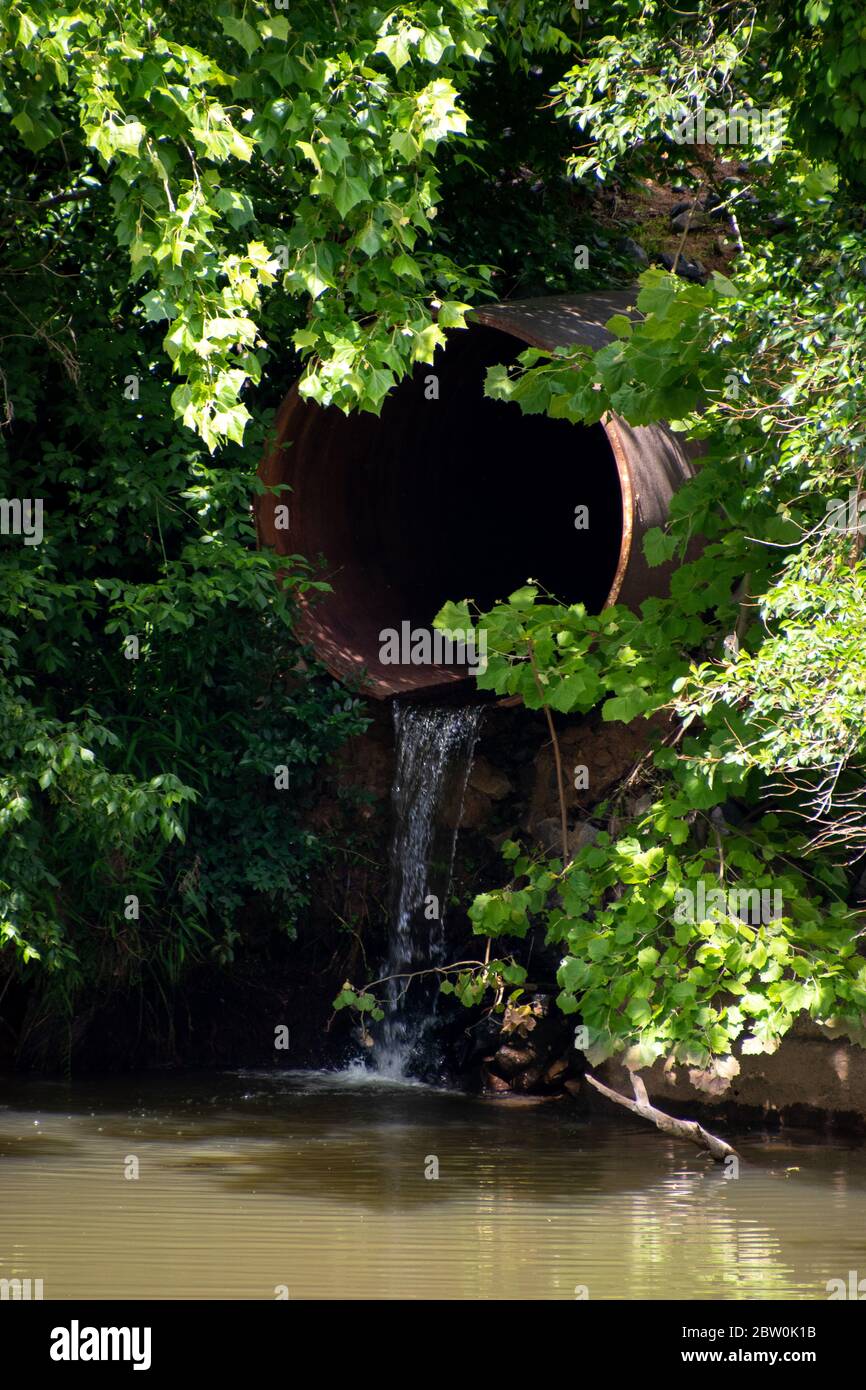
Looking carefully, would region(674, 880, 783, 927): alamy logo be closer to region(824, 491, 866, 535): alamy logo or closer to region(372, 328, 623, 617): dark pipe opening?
region(824, 491, 866, 535): alamy logo

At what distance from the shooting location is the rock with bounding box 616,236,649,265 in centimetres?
1063

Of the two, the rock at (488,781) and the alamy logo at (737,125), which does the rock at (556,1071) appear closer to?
the rock at (488,781)

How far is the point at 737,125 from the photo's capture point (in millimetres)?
7555

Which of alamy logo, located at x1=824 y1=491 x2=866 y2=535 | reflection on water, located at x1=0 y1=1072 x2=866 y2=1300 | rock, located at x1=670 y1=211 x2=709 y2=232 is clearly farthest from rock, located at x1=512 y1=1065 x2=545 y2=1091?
rock, located at x1=670 y1=211 x2=709 y2=232

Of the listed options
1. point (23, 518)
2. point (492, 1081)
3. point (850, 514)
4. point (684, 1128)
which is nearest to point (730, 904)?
point (684, 1128)

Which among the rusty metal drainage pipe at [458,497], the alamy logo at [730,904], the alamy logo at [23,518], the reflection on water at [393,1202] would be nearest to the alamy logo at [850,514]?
the alamy logo at [730,904]

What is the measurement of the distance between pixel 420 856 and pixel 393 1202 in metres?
3.13

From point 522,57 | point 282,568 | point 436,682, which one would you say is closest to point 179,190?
point 282,568

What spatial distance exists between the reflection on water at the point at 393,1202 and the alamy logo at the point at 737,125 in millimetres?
4478

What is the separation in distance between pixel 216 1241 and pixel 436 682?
4419 mm

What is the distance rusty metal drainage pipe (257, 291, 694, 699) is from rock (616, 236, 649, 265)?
125cm

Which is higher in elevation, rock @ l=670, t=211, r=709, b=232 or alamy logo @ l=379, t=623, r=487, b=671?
rock @ l=670, t=211, r=709, b=232

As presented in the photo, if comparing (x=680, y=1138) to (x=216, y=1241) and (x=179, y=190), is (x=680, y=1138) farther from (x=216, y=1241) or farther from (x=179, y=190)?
(x=179, y=190)

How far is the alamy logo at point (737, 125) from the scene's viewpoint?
745cm
